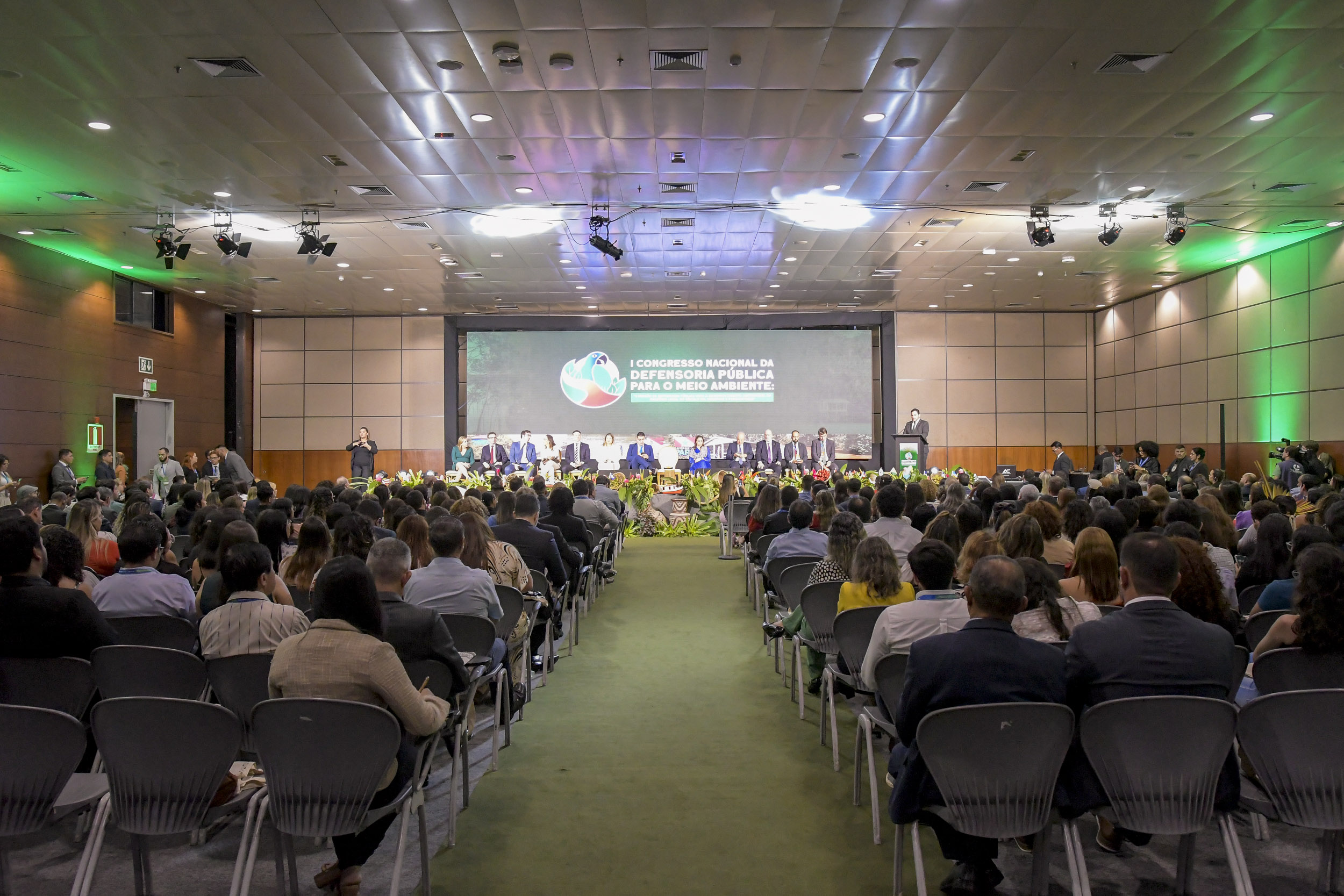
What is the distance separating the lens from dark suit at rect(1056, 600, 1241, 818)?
8.09 ft

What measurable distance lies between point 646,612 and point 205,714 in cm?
579

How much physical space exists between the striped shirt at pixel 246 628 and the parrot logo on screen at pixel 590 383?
16453 millimetres

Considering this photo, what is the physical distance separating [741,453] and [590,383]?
3.71 meters

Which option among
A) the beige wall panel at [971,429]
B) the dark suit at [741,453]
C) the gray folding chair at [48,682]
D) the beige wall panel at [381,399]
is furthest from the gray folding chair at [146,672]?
the beige wall panel at [971,429]

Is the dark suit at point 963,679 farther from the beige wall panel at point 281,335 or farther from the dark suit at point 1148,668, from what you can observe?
the beige wall panel at point 281,335

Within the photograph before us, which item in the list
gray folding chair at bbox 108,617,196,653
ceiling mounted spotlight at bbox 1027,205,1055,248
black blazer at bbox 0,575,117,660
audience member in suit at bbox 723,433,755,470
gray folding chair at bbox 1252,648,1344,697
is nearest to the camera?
gray folding chair at bbox 1252,648,1344,697

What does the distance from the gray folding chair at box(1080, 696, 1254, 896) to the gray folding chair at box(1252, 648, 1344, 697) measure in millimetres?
568

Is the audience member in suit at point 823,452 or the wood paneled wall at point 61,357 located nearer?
the wood paneled wall at point 61,357

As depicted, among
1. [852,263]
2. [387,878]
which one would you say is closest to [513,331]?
[852,263]

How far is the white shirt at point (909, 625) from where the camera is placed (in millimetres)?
3166

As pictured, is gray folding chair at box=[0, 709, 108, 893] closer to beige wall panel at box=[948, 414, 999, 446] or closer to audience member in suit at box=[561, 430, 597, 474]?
audience member in suit at box=[561, 430, 597, 474]

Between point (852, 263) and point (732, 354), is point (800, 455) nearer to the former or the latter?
point (732, 354)

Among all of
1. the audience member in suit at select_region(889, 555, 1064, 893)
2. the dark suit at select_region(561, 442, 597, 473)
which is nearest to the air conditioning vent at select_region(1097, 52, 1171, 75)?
the audience member in suit at select_region(889, 555, 1064, 893)

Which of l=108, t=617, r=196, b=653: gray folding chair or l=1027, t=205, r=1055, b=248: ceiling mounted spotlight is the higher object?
l=1027, t=205, r=1055, b=248: ceiling mounted spotlight
